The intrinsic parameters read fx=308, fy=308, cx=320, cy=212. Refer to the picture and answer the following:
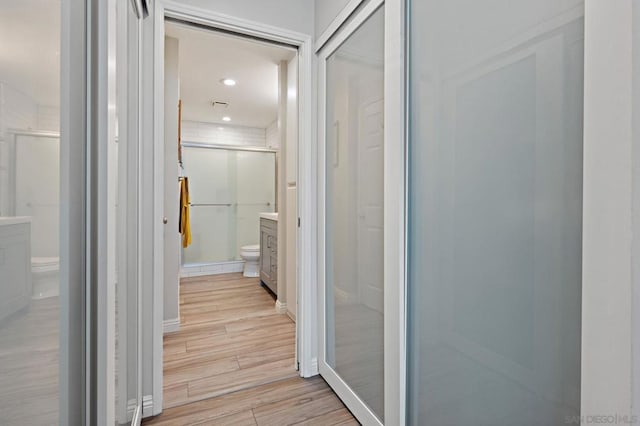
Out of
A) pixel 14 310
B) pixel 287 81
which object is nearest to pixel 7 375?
pixel 14 310

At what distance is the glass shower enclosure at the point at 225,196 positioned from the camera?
15.0 feet

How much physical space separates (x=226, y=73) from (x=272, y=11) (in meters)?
1.65

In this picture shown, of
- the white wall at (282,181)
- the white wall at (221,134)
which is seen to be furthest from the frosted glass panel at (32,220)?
A: the white wall at (221,134)

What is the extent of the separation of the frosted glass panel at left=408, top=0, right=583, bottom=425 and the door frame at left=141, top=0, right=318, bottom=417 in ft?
2.74

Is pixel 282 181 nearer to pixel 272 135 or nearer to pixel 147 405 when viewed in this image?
pixel 147 405

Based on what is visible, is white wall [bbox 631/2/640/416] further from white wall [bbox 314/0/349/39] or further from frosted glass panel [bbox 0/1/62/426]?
white wall [bbox 314/0/349/39]

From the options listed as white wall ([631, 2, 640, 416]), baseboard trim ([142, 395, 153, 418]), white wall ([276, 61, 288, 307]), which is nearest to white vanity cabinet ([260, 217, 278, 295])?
white wall ([276, 61, 288, 307])

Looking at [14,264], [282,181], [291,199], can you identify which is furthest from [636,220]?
[282,181]

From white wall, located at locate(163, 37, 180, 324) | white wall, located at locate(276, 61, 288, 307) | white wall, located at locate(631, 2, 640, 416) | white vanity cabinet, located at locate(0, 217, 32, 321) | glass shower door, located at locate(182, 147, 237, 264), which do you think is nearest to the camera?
white vanity cabinet, located at locate(0, 217, 32, 321)

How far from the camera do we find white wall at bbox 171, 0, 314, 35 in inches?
68.8

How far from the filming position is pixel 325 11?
1832 mm

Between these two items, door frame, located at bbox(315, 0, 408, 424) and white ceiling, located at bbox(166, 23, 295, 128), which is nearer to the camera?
door frame, located at bbox(315, 0, 408, 424)

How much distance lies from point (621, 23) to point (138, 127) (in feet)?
5.45

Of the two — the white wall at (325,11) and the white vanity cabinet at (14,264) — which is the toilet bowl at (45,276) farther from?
the white wall at (325,11)
